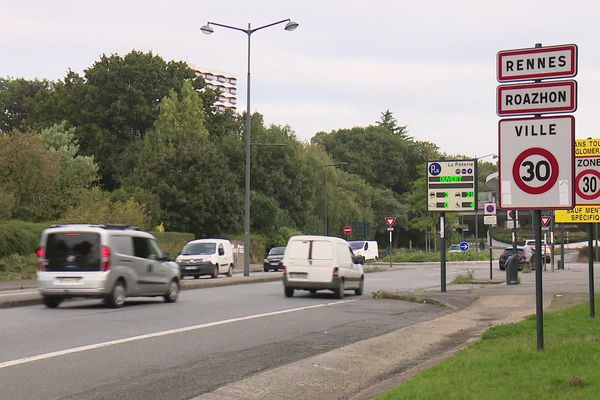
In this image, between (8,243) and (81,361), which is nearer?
(81,361)

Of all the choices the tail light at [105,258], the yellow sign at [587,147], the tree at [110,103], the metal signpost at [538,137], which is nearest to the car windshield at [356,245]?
the tree at [110,103]

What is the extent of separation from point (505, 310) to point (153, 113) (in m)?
57.4

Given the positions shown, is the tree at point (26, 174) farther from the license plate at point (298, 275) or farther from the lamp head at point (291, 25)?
the license plate at point (298, 275)

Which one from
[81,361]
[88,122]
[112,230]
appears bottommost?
[81,361]

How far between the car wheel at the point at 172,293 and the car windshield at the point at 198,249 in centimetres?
1633

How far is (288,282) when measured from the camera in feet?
85.0

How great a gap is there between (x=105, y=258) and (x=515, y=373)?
13498mm

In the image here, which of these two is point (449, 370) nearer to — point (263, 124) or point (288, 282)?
point (288, 282)

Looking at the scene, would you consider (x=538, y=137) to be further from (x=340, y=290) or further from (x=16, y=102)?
(x=16, y=102)

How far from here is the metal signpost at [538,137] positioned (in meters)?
9.77

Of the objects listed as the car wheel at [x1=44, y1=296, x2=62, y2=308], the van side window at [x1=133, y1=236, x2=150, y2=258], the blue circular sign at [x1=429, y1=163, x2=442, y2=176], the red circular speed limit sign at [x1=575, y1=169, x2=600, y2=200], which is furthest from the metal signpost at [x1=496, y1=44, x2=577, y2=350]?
the blue circular sign at [x1=429, y1=163, x2=442, y2=176]

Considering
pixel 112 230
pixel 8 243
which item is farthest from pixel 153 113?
pixel 112 230

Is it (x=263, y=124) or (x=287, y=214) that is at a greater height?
(x=263, y=124)

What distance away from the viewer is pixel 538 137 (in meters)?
9.91
